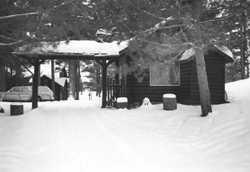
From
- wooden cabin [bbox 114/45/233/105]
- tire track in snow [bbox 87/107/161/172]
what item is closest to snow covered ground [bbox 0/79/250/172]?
tire track in snow [bbox 87/107/161/172]

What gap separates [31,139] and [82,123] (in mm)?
2506

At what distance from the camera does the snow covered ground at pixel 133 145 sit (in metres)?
4.19

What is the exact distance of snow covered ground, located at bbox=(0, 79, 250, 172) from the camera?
13.8 ft

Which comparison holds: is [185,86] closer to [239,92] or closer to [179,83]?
[179,83]

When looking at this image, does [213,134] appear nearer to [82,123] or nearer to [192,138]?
[192,138]

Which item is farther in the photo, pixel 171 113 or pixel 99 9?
pixel 171 113

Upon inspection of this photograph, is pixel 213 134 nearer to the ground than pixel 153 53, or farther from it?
nearer to the ground

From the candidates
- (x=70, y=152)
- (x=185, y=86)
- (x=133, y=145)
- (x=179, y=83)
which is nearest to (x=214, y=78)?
(x=185, y=86)

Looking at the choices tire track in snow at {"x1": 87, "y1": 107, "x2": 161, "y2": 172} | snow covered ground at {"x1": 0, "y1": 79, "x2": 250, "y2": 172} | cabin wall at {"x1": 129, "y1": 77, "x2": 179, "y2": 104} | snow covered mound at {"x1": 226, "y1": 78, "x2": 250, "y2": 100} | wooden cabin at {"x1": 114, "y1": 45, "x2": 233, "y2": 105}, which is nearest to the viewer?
tire track in snow at {"x1": 87, "y1": 107, "x2": 161, "y2": 172}

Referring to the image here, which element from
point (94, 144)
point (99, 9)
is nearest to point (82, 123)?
point (94, 144)

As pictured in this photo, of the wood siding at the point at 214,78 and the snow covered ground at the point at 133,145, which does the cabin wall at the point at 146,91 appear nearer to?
the wood siding at the point at 214,78

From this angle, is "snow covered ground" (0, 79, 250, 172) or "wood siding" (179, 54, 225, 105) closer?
"snow covered ground" (0, 79, 250, 172)

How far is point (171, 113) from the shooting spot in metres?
9.42

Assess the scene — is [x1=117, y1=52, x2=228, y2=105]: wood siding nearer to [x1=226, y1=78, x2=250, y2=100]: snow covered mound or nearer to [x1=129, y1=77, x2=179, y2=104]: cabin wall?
[x1=129, y1=77, x2=179, y2=104]: cabin wall
